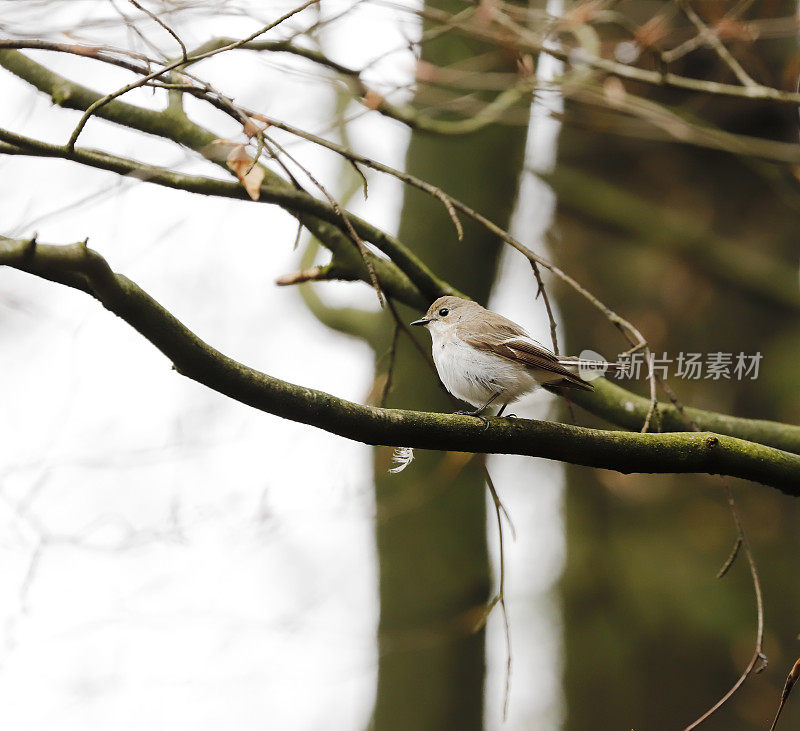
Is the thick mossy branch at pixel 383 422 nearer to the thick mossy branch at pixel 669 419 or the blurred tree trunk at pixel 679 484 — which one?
the thick mossy branch at pixel 669 419

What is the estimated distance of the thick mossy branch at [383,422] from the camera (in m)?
1.62

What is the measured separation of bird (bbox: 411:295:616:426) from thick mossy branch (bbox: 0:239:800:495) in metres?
0.45

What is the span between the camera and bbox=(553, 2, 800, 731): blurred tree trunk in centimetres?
527

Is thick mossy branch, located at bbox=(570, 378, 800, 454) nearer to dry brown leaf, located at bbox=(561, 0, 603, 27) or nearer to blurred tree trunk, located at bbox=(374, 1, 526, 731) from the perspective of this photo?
blurred tree trunk, located at bbox=(374, 1, 526, 731)

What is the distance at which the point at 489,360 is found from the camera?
278 cm

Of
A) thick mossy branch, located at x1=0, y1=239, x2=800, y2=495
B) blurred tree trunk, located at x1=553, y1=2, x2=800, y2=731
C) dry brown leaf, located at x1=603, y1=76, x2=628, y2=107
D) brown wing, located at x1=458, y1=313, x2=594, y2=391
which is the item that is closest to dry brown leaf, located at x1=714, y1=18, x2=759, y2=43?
dry brown leaf, located at x1=603, y1=76, x2=628, y2=107

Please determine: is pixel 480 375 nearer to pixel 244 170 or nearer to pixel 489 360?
pixel 489 360

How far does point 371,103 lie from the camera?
283cm

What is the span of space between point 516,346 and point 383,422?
1023 mm

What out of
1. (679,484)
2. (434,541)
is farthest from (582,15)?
(679,484)

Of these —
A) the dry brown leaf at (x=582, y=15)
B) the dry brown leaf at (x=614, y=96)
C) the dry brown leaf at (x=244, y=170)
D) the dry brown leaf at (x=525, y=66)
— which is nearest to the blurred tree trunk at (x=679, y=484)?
the dry brown leaf at (x=614, y=96)

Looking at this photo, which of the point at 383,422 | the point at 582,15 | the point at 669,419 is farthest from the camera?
the point at 582,15

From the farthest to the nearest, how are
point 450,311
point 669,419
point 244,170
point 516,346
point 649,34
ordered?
point 649,34 < point 450,311 < point 669,419 < point 516,346 < point 244,170

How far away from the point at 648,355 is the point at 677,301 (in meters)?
3.73
